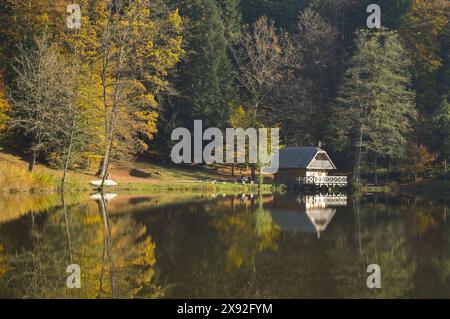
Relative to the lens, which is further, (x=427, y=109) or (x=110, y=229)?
(x=427, y=109)

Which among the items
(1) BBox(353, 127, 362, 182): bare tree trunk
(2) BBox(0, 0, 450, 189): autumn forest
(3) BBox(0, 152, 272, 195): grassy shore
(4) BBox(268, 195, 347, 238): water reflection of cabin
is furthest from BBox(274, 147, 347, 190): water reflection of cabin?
(4) BBox(268, 195, 347, 238): water reflection of cabin

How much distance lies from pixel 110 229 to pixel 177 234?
2505 mm

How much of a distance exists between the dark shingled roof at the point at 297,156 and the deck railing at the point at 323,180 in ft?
4.15

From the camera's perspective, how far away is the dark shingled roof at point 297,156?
57375 millimetres

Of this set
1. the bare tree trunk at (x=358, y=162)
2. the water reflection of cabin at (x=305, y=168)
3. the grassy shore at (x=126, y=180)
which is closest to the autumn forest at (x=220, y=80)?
the bare tree trunk at (x=358, y=162)

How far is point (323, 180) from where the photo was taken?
5581 cm

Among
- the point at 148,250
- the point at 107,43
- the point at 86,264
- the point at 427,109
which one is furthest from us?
the point at 427,109

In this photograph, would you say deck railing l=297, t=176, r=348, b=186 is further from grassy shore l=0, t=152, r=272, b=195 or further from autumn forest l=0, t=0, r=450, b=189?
autumn forest l=0, t=0, r=450, b=189

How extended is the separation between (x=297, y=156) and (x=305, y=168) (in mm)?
1942

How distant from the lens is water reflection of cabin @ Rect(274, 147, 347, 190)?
184ft

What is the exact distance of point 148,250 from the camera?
1702cm

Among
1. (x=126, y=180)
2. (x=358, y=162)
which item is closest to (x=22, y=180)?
(x=126, y=180)
